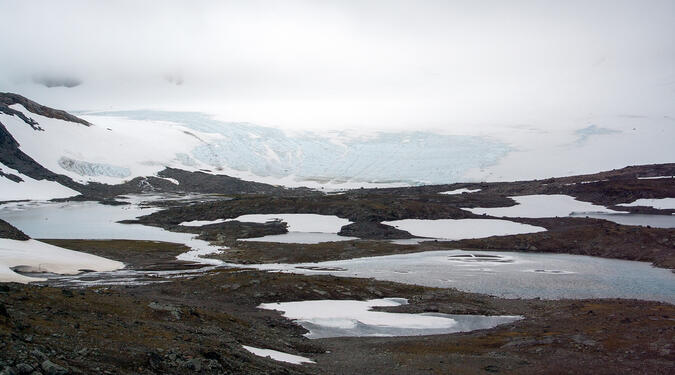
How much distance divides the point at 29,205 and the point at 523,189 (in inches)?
4561

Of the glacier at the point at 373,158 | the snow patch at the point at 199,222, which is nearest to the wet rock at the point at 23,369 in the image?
the snow patch at the point at 199,222

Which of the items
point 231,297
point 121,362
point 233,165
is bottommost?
point 231,297

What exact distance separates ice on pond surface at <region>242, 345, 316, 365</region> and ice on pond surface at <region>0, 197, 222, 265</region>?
41.1m

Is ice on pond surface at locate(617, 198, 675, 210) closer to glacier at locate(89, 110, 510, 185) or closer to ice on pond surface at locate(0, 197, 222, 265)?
glacier at locate(89, 110, 510, 185)

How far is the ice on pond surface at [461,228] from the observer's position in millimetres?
88750

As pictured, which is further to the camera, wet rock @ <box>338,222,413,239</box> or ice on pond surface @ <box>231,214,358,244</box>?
wet rock @ <box>338,222,413,239</box>

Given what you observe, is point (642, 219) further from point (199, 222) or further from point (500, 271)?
point (199, 222)

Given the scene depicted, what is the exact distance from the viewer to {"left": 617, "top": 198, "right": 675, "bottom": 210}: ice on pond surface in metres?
110

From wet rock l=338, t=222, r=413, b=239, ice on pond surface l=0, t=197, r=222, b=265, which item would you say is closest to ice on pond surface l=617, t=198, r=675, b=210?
wet rock l=338, t=222, r=413, b=239

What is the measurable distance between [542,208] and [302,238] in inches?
2005

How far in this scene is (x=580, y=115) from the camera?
7446 inches

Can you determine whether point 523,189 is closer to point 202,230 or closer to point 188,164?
point 202,230

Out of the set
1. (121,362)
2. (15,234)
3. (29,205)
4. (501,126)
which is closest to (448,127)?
(501,126)

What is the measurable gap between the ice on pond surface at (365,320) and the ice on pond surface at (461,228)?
51.2m
